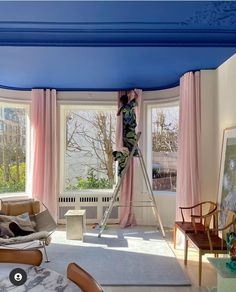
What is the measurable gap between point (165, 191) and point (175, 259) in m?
2.13

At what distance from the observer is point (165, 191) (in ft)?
21.6

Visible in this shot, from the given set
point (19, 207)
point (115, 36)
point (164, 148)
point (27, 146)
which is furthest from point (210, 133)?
point (27, 146)

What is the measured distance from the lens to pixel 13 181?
664 cm

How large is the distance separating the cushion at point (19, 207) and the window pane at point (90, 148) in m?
1.63

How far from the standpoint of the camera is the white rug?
3844 mm

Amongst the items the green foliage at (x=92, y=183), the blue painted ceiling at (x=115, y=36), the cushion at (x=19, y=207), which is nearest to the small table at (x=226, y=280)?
the blue painted ceiling at (x=115, y=36)

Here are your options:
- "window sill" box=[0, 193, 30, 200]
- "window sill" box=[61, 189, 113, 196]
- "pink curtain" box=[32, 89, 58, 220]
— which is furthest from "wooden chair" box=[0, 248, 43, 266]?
"window sill" box=[61, 189, 113, 196]

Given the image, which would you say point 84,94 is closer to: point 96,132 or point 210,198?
point 96,132

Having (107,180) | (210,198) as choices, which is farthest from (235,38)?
(107,180)

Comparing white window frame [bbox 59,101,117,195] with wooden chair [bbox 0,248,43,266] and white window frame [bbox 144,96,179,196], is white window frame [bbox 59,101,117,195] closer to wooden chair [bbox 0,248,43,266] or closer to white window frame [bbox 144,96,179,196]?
white window frame [bbox 144,96,179,196]

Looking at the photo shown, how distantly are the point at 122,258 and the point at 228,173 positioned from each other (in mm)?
1868

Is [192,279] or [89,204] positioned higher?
[89,204]

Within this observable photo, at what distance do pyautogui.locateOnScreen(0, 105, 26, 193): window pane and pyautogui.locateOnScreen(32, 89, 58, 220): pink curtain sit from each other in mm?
464

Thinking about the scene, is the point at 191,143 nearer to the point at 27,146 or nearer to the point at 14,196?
the point at 27,146
